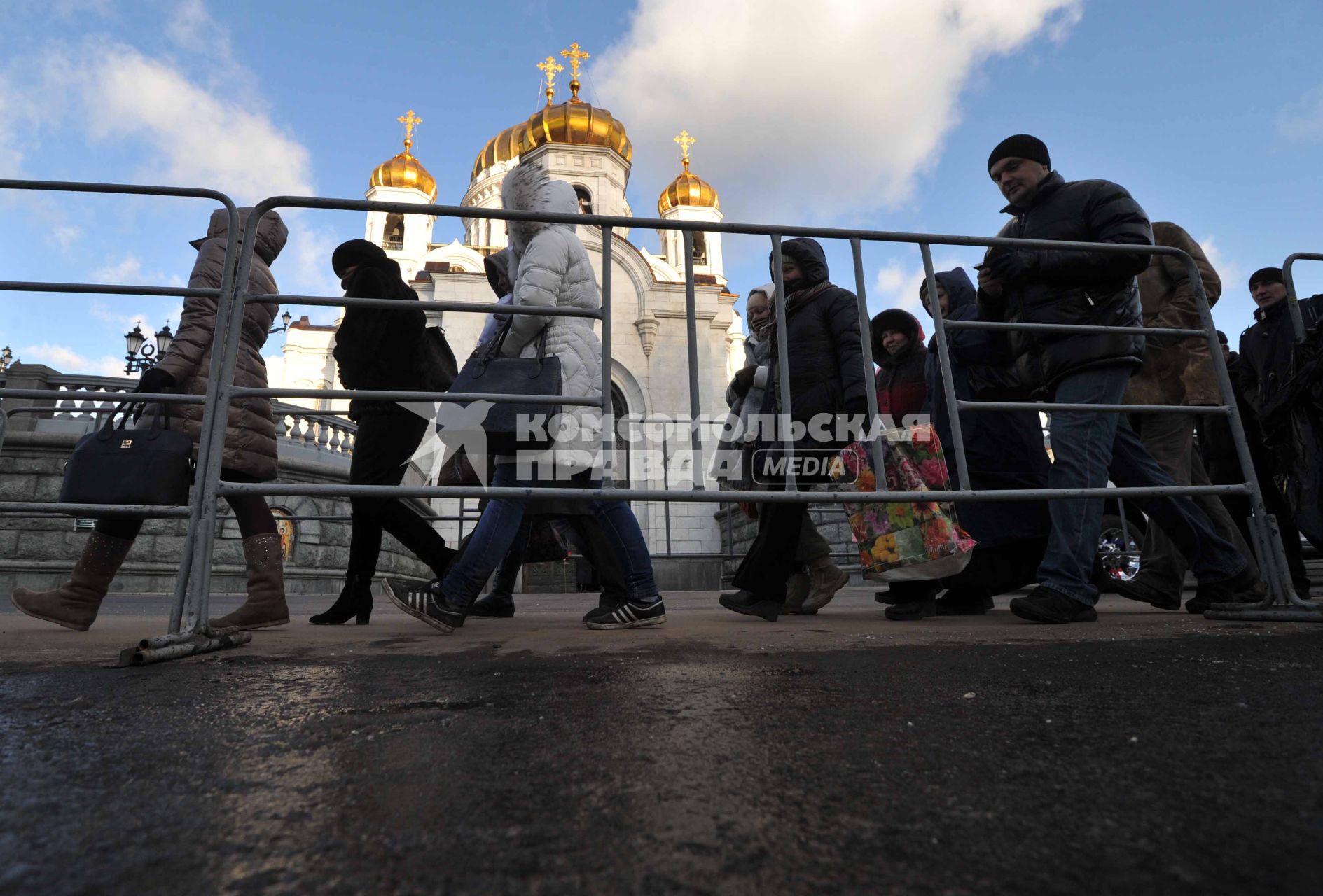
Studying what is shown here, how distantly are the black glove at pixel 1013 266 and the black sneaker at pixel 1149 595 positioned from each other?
1.45 m

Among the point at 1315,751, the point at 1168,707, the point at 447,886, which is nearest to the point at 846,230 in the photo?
the point at 1168,707

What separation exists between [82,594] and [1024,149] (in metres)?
3.96

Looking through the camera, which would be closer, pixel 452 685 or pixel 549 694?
pixel 549 694

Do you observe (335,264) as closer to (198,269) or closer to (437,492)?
(198,269)

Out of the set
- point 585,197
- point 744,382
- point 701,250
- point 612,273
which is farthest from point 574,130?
point 744,382

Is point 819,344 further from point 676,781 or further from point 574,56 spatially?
point 574,56

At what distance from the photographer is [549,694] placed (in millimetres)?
1291

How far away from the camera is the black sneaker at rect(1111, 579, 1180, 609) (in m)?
3.24

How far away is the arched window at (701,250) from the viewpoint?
31.0 meters

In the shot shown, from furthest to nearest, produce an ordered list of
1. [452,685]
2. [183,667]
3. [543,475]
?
[543,475] → [183,667] → [452,685]

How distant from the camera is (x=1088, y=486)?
2.71 meters

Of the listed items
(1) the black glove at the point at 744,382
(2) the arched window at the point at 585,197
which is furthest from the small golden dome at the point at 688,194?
(1) the black glove at the point at 744,382

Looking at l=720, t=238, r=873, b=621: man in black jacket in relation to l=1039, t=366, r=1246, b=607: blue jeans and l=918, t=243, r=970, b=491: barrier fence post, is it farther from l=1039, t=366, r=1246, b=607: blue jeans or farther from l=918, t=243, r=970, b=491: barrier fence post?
l=1039, t=366, r=1246, b=607: blue jeans

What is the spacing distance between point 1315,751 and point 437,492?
1990mm
